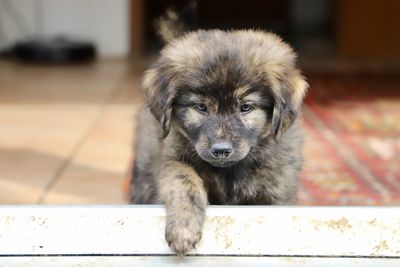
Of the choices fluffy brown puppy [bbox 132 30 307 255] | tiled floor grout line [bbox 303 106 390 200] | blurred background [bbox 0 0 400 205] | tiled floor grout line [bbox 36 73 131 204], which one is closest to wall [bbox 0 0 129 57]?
blurred background [bbox 0 0 400 205]

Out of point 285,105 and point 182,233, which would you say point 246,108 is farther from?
point 182,233

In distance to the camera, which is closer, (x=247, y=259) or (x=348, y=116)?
(x=247, y=259)

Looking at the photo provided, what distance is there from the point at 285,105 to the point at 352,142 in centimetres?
248

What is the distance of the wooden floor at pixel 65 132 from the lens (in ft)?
13.8

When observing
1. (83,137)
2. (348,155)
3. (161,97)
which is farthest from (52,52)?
(161,97)

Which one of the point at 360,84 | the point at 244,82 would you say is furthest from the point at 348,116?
the point at 244,82

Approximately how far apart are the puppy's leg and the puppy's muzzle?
14cm

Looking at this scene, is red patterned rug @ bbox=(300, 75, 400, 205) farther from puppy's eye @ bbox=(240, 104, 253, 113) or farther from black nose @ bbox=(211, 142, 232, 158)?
black nose @ bbox=(211, 142, 232, 158)

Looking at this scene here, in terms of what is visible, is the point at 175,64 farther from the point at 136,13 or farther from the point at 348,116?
the point at 136,13

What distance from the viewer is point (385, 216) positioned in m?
2.33

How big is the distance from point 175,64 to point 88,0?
6.03 metres

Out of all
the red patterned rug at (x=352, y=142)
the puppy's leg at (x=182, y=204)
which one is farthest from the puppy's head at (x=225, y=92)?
Result: the red patterned rug at (x=352, y=142)

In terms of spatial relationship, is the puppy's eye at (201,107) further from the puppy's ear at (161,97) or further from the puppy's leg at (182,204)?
the puppy's leg at (182,204)

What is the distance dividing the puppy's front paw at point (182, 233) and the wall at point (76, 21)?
6.37 m
